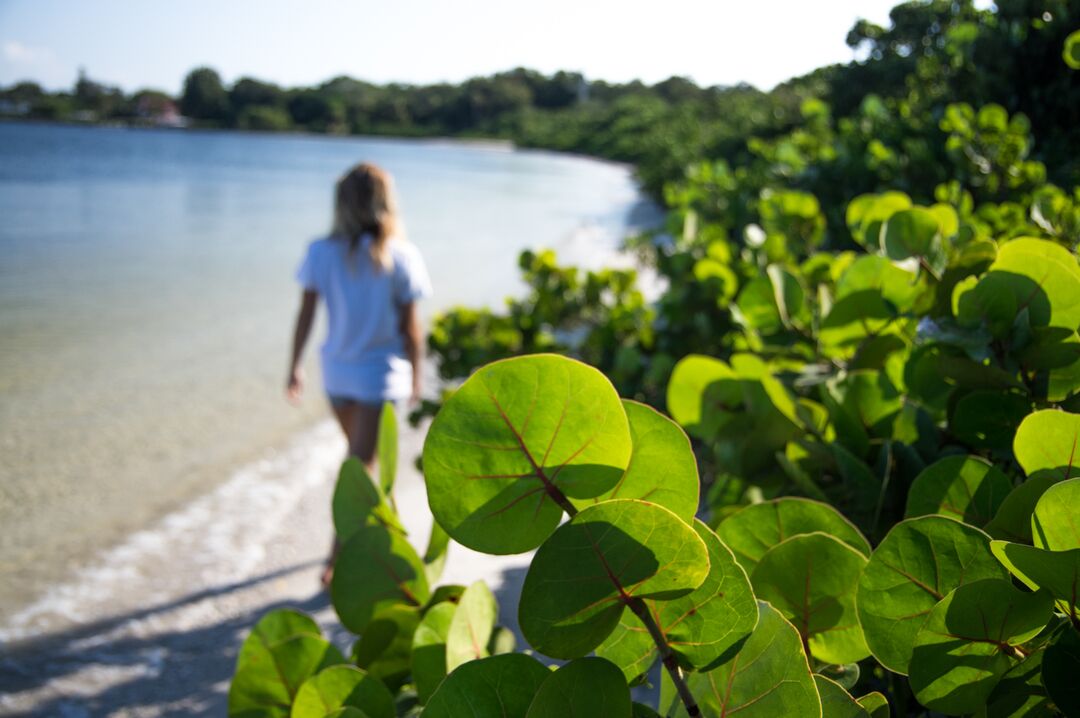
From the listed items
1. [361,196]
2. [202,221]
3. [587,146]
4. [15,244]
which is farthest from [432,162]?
[361,196]

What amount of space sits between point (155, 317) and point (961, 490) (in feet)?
38.4

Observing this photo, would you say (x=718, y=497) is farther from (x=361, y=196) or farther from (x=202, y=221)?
(x=202, y=221)

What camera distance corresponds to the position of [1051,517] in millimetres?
390

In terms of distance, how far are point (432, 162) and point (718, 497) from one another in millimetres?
54406

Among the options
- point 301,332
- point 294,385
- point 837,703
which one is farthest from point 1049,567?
point 294,385

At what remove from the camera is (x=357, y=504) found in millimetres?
641

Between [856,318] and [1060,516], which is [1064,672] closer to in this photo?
[1060,516]

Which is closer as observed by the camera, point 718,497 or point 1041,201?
point 718,497

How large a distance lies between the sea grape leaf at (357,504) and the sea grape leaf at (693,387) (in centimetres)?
37

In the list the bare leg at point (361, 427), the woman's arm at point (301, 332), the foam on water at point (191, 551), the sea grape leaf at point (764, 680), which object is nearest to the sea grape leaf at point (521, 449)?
the sea grape leaf at point (764, 680)

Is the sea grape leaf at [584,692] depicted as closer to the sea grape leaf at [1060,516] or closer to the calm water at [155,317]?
the sea grape leaf at [1060,516]

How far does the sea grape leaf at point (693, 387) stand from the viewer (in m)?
0.87

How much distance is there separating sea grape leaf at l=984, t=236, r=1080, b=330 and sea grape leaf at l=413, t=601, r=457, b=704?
20.6 inches

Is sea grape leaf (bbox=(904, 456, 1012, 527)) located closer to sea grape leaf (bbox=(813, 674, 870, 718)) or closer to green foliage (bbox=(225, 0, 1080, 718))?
green foliage (bbox=(225, 0, 1080, 718))
